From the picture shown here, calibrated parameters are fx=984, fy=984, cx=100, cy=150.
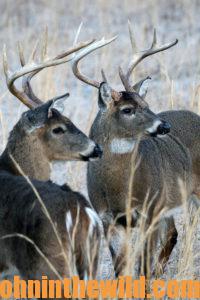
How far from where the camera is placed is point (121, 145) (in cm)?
816

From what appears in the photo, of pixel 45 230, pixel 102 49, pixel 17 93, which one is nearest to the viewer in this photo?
pixel 45 230

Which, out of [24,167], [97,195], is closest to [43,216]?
[24,167]

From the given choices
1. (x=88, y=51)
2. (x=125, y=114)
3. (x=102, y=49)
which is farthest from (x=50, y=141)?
(x=102, y=49)

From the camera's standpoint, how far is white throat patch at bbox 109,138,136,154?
8.13m

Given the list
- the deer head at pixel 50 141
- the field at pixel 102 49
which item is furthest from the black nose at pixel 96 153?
the field at pixel 102 49

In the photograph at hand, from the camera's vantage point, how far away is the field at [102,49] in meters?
11.5

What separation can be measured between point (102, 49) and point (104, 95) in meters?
6.82

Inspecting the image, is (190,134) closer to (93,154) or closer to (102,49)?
(93,154)

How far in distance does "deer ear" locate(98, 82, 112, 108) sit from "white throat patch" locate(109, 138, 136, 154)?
1.04ft

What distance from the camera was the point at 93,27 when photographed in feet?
58.9

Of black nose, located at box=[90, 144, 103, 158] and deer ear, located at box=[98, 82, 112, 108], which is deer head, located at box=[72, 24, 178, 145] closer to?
deer ear, located at box=[98, 82, 112, 108]

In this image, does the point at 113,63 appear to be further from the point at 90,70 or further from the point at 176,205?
the point at 176,205

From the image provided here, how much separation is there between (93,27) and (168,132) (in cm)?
1017

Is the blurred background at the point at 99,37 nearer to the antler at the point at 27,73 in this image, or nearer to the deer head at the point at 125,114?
the deer head at the point at 125,114
